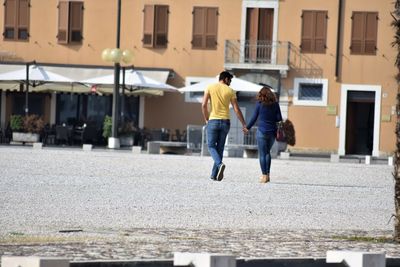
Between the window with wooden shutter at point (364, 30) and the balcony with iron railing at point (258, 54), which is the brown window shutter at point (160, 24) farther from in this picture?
the window with wooden shutter at point (364, 30)

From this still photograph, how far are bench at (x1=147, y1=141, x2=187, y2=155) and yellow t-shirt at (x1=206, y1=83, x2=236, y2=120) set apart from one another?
51.8ft

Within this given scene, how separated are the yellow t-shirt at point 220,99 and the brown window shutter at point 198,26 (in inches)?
1126

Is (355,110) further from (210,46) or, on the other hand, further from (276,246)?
(276,246)

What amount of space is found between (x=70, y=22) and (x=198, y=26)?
4.76m

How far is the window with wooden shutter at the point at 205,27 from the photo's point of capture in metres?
49.3

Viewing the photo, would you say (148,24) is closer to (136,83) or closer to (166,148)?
(136,83)

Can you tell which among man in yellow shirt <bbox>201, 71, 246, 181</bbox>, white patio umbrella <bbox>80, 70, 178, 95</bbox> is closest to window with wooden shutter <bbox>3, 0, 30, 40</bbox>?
white patio umbrella <bbox>80, 70, 178, 95</bbox>

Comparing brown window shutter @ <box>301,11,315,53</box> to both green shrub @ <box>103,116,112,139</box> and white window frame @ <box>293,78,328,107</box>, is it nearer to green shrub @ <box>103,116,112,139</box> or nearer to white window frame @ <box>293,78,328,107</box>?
white window frame @ <box>293,78,328,107</box>

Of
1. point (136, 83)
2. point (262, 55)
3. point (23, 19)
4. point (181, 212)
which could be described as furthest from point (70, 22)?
point (181, 212)

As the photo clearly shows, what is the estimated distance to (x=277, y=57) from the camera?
4903cm

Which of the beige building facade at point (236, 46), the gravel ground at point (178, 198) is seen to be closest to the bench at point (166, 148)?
the gravel ground at point (178, 198)

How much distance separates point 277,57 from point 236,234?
3652 cm

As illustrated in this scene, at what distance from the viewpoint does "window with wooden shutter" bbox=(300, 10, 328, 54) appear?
1937 inches

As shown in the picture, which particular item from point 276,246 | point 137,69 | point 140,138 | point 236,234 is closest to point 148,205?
point 236,234
